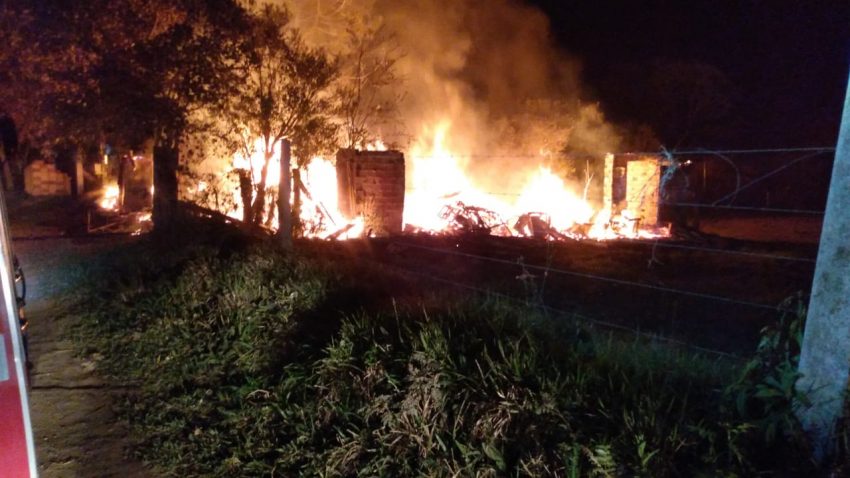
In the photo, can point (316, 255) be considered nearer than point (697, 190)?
Yes

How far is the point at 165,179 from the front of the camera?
10953 mm

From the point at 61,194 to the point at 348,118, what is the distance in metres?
20.9

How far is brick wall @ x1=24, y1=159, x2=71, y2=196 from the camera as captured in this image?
2958 centimetres

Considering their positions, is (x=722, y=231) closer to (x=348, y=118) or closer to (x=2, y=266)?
(x=348, y=118)

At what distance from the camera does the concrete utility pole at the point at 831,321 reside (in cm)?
285

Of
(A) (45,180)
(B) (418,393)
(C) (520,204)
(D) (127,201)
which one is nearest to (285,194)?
(B) (418,393)

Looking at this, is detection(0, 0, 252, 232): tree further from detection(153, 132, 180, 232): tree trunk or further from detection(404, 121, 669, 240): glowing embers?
detection(404, 121, 669, 240): glowing embers

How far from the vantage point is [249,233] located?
8781 mm

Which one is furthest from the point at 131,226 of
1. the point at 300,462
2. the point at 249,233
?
the point at 300,462

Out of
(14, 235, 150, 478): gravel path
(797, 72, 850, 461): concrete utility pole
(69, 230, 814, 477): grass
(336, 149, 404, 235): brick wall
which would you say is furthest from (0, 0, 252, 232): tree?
(797, 72, 850, 461): concrete utility pole

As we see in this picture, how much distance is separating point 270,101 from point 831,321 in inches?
386

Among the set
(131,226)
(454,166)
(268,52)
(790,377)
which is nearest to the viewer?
(790,377)

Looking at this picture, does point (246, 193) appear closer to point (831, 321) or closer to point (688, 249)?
point (688, 249)

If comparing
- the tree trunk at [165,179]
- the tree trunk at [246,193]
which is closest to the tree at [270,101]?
the tree trunk at [246,193]
